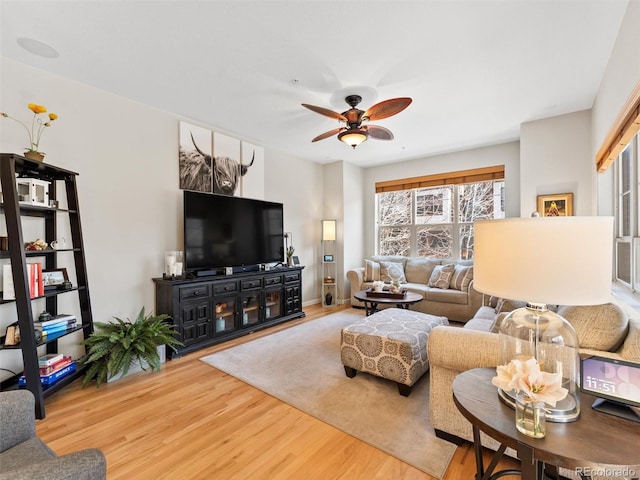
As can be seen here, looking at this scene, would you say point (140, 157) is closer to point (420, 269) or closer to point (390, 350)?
point (390, 350)

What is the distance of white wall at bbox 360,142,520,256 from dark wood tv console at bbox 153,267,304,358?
2.28m

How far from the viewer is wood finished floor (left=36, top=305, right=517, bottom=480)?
1607 mm

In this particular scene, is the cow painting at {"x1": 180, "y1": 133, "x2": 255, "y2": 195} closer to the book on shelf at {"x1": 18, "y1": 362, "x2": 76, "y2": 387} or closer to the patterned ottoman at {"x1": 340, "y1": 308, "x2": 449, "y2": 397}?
the book on shelf at {"x1": 18, "y1": 362, "x2": 76, "y2": 387}

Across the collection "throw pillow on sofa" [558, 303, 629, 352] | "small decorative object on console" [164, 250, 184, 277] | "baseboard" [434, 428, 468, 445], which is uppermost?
"small decorative object on console" [164, 250, 184, 277]

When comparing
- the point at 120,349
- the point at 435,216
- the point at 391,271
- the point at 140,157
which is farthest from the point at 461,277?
the point at 140,157

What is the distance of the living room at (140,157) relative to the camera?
2.51m

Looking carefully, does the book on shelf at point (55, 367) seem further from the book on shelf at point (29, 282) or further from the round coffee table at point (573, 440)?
the round coffee table at point (573, 440)

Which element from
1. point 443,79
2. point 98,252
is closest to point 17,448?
point 98,252

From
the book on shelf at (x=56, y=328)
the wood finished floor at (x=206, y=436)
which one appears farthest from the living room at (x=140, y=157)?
the wood finished floor at (x=206, y=436)

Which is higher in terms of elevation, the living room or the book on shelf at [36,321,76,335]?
the living room

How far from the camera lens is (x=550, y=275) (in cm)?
99

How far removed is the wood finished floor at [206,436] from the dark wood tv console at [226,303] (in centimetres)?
77

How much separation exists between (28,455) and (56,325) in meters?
1.76

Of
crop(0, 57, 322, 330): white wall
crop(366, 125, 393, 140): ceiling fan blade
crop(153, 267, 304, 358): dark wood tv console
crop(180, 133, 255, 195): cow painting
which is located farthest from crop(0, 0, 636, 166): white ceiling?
crop(153, 267, 304, 358): dark wood tv console
